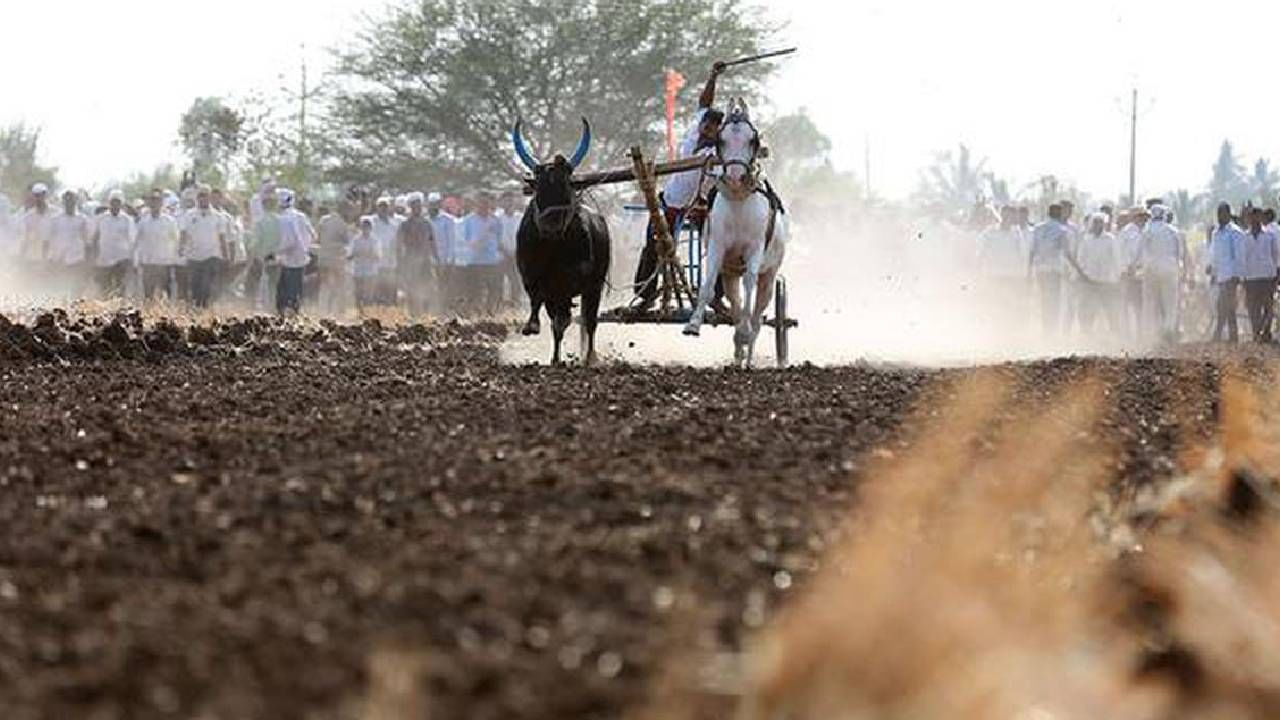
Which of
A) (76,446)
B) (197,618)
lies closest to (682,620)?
(197,618)

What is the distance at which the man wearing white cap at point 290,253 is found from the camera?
31500 millimetres

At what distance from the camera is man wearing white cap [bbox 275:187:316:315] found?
31.5m

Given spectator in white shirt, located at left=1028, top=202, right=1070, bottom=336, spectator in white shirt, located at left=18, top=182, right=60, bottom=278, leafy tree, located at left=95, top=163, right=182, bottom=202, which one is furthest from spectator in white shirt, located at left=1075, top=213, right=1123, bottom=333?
leafy tree, located at left=95, top=163, right=182, bottom=202

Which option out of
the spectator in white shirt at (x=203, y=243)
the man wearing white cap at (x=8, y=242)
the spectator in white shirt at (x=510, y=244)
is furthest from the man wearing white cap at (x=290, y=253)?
the man wearing white cap at (x=8, y=242)

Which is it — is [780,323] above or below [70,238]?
below

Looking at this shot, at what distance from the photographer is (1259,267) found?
28844 millimetres

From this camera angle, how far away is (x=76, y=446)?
9.67m

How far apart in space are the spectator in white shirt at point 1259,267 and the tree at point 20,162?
137ft

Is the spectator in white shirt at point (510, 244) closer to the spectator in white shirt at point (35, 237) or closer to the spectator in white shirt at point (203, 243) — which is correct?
the spectator in white shirt at point (203, 243)

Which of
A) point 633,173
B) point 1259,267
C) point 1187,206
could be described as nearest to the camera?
point 633,173

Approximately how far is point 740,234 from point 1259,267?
12715 mm

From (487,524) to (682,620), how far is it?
159 cm

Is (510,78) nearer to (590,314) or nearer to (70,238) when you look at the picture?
(70,238)

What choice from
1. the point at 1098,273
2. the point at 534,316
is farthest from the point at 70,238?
the point at 534,316
